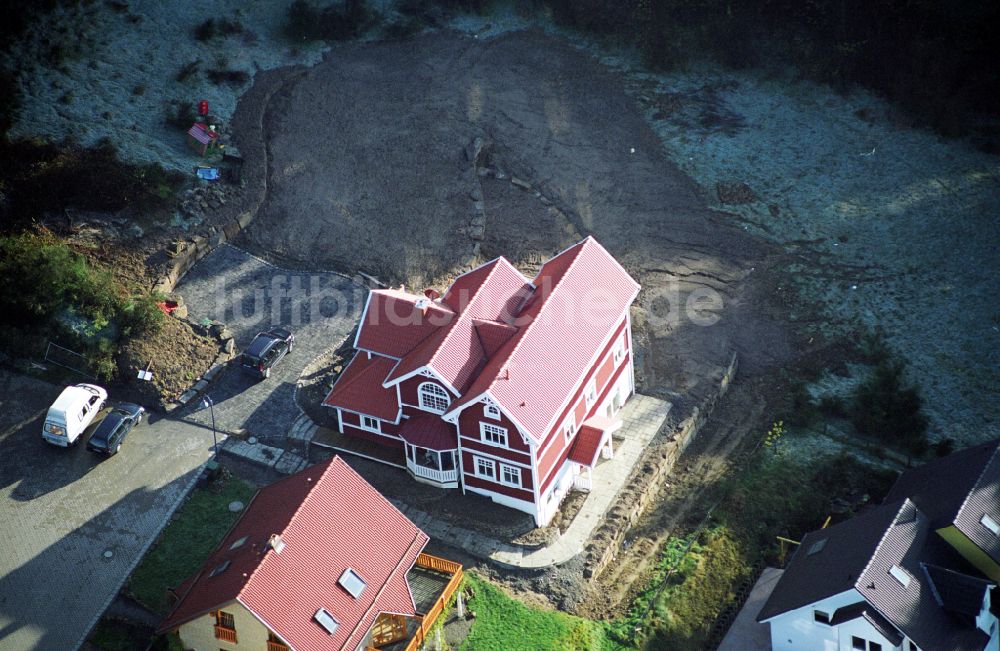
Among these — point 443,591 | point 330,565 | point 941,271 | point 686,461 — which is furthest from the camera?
point 941,271

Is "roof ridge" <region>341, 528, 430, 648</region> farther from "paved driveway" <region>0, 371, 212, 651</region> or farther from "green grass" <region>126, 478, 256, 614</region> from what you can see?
"paved driveway" <region>0, 371, 212, 651</region>

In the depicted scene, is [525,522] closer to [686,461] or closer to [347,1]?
[686,461]

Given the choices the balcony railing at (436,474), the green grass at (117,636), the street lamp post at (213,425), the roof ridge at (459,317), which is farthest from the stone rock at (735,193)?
the green grass at (117,636)

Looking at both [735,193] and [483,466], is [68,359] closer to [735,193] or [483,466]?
[483,466]

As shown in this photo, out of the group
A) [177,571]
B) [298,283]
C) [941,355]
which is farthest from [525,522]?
[941,355]

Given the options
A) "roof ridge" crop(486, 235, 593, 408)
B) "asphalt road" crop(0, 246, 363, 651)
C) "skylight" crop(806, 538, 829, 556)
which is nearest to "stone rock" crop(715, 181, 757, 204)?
"roof ridge" crop(486, 235, 593, 408)

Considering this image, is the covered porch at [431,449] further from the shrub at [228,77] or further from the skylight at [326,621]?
the shrub at [228,77]
